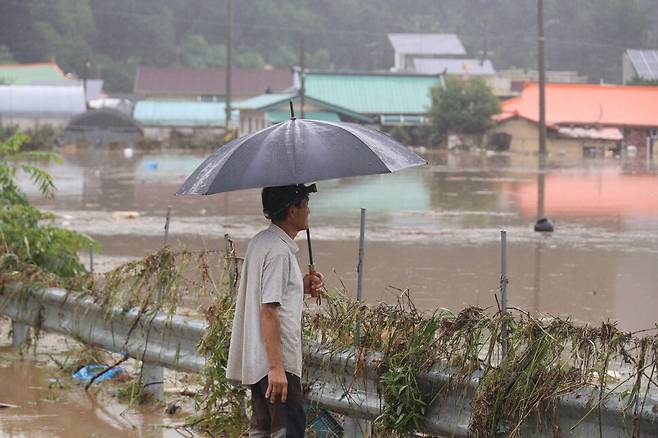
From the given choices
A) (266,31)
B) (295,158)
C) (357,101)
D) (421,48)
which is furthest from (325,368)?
(266,31)

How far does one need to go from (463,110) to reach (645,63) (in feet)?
84.4

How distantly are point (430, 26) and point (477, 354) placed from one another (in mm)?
140667

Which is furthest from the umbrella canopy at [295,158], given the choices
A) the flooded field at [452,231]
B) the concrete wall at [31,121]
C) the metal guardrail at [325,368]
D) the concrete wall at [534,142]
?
the concrete wall at [31,121]

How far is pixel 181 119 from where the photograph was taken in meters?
82.6

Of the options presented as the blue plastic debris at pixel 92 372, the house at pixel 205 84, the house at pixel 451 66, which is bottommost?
the blue plastic debris at pixel 92 372

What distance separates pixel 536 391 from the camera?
16.3ft

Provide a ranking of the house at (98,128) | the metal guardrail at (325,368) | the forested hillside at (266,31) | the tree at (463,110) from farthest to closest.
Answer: the forested hillside at (266,31) < the house at (98,128) < the tree at (463,110) < the metal guardrail at (325,368)

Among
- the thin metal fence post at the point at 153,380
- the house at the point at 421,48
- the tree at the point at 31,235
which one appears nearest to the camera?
the thin metal fence post at the point at 153,380

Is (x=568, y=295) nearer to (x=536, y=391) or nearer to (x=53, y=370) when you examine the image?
(x=53, y=370)

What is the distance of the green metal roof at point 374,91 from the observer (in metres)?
70.3

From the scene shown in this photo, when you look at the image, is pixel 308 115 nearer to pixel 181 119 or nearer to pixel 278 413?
pixel 181 119

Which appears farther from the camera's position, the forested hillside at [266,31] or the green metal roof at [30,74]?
the forested hillside at [266,31]

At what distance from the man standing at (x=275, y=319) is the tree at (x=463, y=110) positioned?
59.9 metres

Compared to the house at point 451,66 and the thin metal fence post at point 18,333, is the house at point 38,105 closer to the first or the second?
the house at point 451,66
